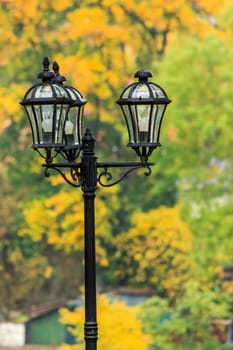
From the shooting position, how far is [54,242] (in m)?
39.9

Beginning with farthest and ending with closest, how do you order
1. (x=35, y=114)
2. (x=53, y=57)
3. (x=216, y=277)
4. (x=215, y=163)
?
(x=53, y=57), (x=215, y=163), (x=216, y=277), (x=35, y=114)

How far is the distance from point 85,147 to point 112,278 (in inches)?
1216

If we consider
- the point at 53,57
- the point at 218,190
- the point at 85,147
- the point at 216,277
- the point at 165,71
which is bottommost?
the point at 85,147

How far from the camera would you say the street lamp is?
379 inches

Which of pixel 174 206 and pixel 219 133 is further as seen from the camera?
pixel 174 206

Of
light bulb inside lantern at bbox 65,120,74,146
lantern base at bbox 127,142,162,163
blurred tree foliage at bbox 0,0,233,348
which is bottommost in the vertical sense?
lantern base at bbox 127,142,162,163

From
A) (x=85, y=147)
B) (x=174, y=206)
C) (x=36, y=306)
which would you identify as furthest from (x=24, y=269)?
(x=85, y=147)

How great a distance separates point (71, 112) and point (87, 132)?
0.19m

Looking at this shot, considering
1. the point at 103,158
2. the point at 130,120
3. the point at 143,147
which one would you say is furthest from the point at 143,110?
the point at 103,158

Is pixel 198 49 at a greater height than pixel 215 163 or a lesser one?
greater

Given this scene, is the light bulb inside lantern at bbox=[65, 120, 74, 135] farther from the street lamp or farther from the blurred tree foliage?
the blurred tree foliage

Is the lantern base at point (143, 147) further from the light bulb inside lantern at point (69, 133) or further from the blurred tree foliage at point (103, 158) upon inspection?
the blurred tree foliage at point (103, 158)

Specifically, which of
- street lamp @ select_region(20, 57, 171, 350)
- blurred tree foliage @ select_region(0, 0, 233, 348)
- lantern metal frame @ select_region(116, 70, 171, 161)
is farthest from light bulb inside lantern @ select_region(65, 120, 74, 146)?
blurred tree foliage @ select_region(0, 0, 233, 348)

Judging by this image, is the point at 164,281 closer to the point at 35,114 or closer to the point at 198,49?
the point at 198,49
